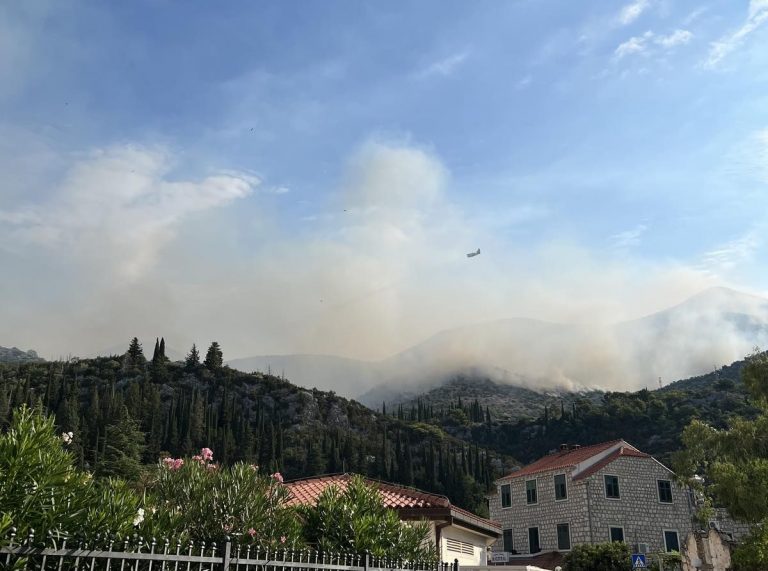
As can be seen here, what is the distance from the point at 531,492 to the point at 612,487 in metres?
6.48

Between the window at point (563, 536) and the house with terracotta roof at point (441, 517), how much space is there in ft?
80.0

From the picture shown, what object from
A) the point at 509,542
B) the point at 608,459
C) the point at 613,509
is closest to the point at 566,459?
the point at 608,459

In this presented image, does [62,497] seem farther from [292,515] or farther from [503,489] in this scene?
[503,489]

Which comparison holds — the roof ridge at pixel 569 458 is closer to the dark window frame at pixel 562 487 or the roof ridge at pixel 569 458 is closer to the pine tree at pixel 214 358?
the dark window frame at pixel 562 487

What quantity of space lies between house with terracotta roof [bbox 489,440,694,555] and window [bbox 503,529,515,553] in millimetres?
190

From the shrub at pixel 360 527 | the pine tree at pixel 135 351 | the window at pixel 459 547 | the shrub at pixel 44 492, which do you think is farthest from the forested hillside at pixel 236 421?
the shrub at pixel 44 492

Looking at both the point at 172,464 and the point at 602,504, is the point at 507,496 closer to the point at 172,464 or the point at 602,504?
the point at 602,504

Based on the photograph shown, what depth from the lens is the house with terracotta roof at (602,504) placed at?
45.4 m

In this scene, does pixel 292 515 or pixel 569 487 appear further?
pixel 569 487

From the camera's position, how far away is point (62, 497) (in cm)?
729

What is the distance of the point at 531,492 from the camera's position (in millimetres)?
49938

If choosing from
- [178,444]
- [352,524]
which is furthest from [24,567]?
[178,444]

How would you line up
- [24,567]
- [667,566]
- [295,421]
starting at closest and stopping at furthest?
[24,567]
[667,566]
[295,421]

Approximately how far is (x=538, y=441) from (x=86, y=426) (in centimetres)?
8501
